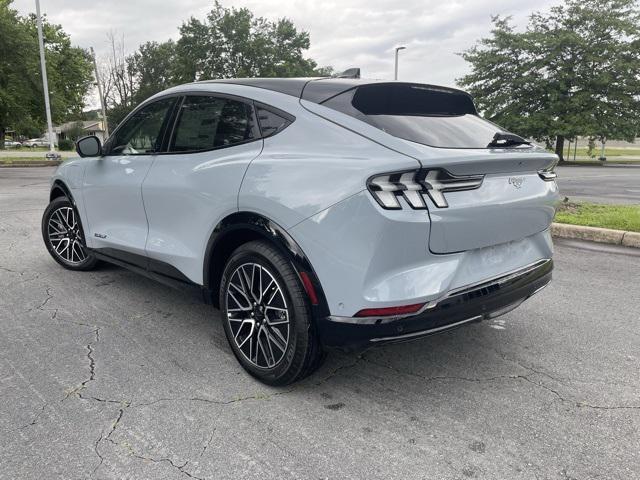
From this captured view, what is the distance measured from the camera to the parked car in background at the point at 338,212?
2166 mm

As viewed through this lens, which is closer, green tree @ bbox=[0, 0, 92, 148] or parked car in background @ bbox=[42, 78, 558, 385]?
parked car in background @ bbox=[42, 78, 558, 385]

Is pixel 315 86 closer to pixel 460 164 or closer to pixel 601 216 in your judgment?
pixel 460 164

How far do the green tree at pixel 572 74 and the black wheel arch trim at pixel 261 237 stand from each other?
30284 mm

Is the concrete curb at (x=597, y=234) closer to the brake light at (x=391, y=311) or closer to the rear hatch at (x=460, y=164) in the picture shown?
the rear hatch at (x=460, y=164)

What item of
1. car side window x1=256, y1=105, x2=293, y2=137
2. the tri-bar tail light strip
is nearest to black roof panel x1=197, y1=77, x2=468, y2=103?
car side window x1=256, y1=105, x2=293, y2=137

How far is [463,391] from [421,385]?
8.7 inches

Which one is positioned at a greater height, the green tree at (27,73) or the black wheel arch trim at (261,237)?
the green tree at (27,73)

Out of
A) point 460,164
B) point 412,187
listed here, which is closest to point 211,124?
point 412,187

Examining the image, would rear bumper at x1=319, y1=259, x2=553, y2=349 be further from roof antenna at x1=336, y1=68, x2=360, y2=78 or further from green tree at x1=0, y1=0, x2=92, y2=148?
green tree at x1=0, y1=0, x2=92, y2=148

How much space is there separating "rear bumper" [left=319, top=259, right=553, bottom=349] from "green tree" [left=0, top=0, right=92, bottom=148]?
2730 cm

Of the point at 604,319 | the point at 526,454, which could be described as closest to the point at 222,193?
the point at 526,454

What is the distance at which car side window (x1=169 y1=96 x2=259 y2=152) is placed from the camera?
9.34ft

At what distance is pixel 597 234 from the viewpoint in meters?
6.18

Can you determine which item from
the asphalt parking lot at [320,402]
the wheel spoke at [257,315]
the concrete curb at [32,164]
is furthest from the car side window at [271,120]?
the concrete curb at [32,164]
